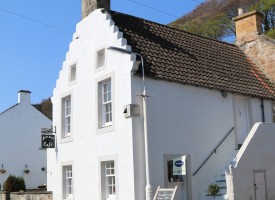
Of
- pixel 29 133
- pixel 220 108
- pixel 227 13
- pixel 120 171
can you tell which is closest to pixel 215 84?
pixel 220 108

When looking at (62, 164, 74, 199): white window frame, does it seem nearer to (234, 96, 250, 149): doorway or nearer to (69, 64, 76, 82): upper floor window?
(69, 64, 76, 82): upper floor window

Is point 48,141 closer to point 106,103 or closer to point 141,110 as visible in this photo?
point 106,103

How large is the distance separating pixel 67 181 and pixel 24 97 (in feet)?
54.0

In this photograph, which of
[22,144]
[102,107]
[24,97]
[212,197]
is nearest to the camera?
[212,197]

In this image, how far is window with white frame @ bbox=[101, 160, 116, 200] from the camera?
16.4 meters

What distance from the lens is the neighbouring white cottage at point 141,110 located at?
50.8 feet

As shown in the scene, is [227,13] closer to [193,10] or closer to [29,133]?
[193,10]

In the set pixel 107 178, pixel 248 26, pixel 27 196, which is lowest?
pixel 27 196

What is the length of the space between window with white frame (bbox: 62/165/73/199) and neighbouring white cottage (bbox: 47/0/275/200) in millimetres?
45

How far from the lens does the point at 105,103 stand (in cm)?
1705

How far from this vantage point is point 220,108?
18109 millimetres

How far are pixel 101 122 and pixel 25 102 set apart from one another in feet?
61.5

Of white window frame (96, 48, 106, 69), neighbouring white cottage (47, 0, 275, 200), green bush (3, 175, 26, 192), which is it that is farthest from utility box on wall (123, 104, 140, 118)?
green bush (3, 175, 26, 192)

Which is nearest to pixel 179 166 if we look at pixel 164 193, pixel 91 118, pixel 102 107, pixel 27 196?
pixel 164 193
